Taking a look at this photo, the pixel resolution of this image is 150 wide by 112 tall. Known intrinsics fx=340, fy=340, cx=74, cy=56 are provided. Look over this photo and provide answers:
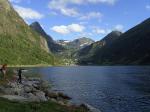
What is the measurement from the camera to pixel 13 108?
31578 mm

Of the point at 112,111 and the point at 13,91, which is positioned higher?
the point at 13,91

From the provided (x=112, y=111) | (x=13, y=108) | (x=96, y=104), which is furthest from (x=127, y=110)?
(x=13, y=108)

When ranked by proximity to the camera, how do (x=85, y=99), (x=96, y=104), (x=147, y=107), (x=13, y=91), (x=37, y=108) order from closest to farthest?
(x=37, y=108)
(x=13, y=91)
(x=147, y=107)
(x=96, y=104)
(x=85, y=99)

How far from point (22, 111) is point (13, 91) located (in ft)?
79.7

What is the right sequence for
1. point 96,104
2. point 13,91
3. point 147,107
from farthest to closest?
point 96,104 → point 147,107 → point 13,91

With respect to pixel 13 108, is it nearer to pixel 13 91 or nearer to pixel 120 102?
pixel 13 91

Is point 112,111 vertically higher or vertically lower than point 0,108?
lower

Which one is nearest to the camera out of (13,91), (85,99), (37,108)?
(37,108)

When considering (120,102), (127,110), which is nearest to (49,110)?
(127,110)

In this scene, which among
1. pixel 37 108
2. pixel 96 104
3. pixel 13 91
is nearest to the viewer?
pixel 37 108

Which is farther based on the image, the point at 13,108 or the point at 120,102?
the point at 120,102

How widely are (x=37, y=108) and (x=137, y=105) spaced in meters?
33.8

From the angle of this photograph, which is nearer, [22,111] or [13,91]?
[22,111]

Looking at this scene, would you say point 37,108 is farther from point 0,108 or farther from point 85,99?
point 85,99
